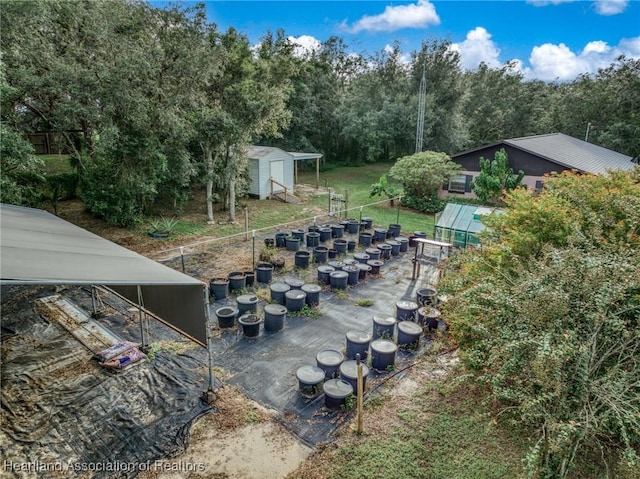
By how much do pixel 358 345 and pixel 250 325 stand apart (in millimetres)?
2339

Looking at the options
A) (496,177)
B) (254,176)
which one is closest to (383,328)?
(496,177)

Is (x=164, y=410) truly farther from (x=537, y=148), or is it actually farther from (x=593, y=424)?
(x=537, y=148)

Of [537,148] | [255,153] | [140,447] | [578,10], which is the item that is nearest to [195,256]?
[140,447]

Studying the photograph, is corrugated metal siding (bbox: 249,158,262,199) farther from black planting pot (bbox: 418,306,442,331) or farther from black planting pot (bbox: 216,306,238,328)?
black planting pot (bbox: 418,306,442,331)

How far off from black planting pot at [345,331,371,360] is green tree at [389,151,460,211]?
14.3 meters

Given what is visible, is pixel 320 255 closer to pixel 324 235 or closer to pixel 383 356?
pixel 324 235

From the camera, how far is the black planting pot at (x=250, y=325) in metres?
7.81

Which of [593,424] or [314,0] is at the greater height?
[314,0]

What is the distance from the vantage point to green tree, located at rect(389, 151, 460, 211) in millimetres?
19750

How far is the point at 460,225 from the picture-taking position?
12945 mm

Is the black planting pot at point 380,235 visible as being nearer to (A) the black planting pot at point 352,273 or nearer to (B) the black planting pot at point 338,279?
(A) the black planting pot at point 352,273

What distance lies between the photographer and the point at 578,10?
1797 cm

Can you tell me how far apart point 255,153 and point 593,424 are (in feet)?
65.9

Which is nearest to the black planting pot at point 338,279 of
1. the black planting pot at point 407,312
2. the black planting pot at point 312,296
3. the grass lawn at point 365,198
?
the black planting pot at point 312,296
